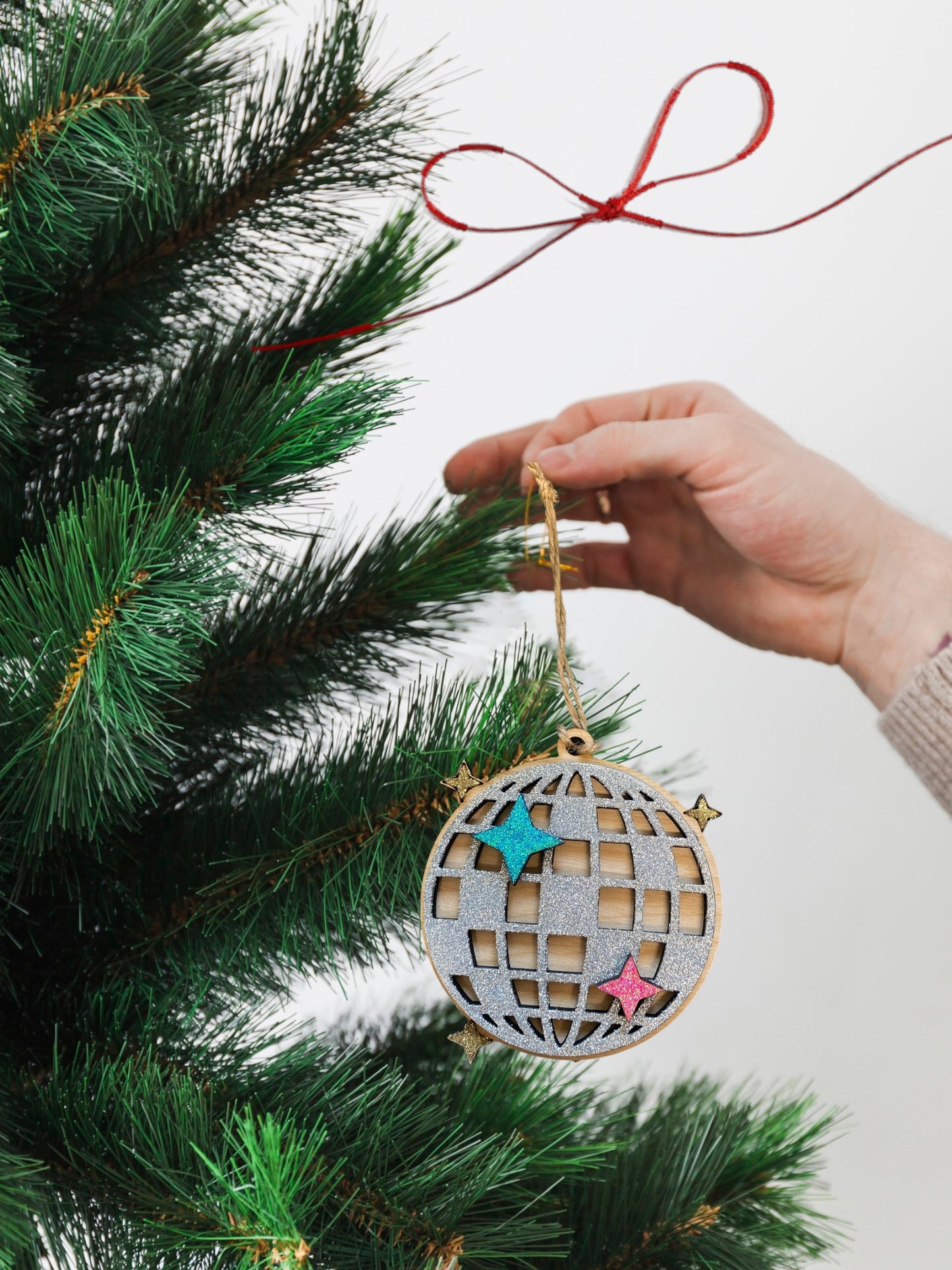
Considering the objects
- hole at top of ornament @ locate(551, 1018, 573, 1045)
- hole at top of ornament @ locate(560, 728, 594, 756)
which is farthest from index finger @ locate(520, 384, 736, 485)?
hole at top of ornament @ locate(551, 1018, 573, 1045)

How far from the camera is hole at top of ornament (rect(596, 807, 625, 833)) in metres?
0.51

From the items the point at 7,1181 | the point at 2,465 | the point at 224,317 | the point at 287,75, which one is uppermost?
the point at 287,75

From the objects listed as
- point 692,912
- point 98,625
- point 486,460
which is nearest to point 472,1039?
point 692,912

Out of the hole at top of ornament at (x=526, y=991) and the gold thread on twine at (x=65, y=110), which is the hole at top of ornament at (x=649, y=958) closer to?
the hole at top of ornament at (x=526, y=991)

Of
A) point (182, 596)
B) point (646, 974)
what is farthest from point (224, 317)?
point (646, 974)

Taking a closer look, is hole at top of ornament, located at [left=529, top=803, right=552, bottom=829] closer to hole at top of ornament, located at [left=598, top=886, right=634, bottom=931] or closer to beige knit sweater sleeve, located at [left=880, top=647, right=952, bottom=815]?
hole at top of ornament, located at [left=598, top=886, right=634, bottom=931]

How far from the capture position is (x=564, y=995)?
20.2 inches

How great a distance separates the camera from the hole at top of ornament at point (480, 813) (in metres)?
0.50

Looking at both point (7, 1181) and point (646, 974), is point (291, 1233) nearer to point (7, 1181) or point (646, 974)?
point (7, 1181)

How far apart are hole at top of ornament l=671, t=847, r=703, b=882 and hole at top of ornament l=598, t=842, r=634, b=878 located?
24 millimetres

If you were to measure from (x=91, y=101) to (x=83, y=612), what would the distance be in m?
0.20

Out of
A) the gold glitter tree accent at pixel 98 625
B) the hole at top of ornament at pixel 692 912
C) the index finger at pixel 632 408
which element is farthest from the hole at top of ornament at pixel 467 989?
the index finger at pixel 632 408

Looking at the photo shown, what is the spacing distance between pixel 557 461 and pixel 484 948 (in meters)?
0.30

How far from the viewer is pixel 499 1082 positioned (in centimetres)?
50
